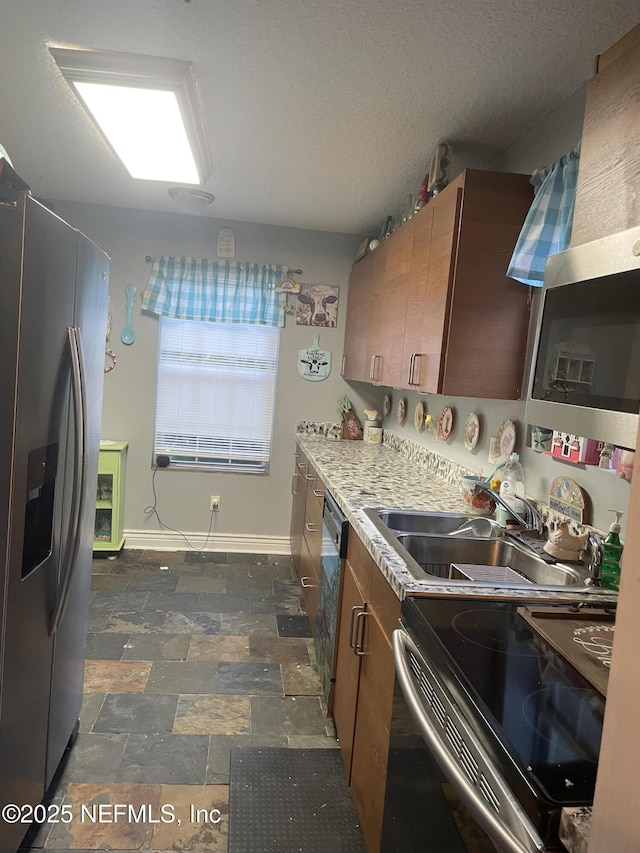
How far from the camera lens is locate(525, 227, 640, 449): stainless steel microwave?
39.2 inches

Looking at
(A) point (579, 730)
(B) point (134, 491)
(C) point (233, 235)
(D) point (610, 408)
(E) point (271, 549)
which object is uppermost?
(C) point (233, 235)

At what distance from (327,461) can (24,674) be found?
1.90 meters

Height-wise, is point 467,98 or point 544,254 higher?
point 467,98

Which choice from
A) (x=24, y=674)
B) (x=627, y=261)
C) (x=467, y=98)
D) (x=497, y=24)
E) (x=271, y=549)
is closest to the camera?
(x=627, y=261)

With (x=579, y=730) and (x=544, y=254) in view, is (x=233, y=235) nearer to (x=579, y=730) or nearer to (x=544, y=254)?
(x=544, y=254)

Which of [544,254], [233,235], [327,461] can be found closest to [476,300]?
[544,254]

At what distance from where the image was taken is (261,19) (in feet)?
5.44

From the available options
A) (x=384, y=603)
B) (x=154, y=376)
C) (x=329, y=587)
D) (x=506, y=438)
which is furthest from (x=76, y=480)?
(x=154, y=376)

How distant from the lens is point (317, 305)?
4.14 metres

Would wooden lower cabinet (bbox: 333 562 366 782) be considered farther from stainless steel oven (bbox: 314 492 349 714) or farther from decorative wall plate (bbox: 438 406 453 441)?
decorative wall plate (bbox: 438 406 453 441)

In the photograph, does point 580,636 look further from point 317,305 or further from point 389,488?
point 317,305

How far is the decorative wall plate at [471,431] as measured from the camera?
2.57 m

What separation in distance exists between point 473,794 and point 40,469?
3.86 feet

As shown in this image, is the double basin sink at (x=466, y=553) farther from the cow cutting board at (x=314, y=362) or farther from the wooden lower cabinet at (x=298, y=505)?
the cow cutting board at (x=314, y=362)
